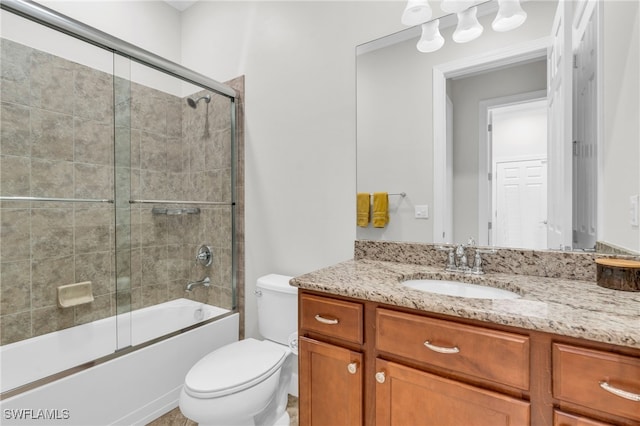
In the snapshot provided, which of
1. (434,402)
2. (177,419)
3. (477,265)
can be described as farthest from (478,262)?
(177,419)

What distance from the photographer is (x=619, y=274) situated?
0.95 meters

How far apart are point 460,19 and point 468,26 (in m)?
0.05

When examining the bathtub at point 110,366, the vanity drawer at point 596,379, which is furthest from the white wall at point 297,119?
the vanity drawer at point 596,379

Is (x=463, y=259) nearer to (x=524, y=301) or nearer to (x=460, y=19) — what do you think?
(x=524, y=301)

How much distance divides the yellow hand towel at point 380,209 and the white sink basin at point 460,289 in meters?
0.39

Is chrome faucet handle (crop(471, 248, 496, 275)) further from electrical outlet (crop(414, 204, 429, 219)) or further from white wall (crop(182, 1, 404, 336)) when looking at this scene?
white wall (crop(182, 1, 404, 336))

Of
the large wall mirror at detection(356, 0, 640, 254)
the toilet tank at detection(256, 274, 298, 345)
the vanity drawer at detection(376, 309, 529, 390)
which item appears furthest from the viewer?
the toilet tank at detection(256, 274, 298, 345)

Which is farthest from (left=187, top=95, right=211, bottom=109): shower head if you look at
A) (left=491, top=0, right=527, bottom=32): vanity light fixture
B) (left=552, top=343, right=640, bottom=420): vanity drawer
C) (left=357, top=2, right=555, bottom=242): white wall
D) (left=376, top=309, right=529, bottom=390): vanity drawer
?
→ (left=552, top=343, right=640, bottom=420): vanity drawer

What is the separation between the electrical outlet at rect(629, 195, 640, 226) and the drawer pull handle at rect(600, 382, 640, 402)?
0.57m

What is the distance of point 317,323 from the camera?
1115 millimetres

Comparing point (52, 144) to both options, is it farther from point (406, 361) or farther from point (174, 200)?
point (406, 361)

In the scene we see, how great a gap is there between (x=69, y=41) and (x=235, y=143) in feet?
3.29

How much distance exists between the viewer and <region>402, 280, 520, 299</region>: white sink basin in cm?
111

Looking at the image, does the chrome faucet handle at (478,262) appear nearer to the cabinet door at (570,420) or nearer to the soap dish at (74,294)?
the cabinet door at (570,420)
